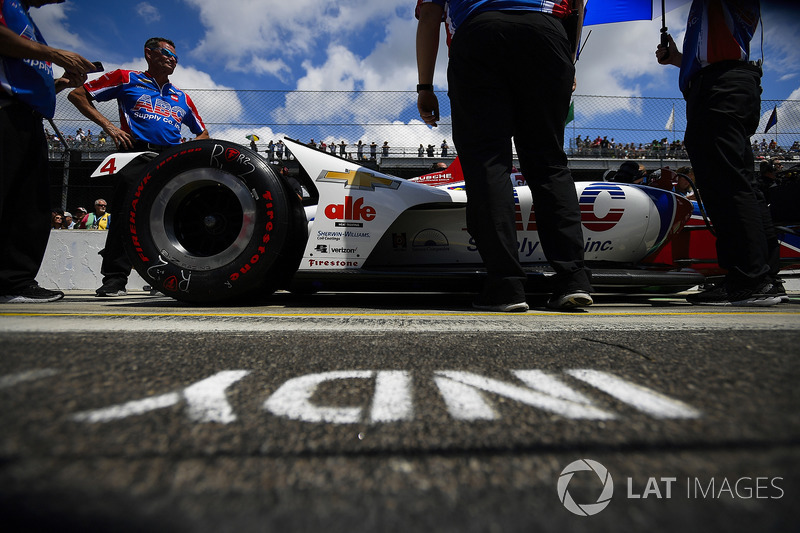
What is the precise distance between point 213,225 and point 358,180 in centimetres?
71

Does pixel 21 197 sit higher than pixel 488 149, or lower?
lower

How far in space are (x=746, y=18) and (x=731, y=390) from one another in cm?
248

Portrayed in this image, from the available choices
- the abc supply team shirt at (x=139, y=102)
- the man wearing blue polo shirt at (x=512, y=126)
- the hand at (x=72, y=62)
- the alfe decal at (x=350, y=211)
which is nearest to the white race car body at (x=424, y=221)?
the alfe decal at (x=350, y=211)

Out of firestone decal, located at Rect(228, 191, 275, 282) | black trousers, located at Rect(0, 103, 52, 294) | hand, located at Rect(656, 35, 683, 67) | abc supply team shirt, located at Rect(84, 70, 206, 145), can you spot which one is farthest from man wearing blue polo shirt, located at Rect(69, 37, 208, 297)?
hand, located at Rect(656, 35, 683, 67)

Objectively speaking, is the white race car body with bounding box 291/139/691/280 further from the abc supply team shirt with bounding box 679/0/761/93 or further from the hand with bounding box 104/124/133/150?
the hand with bounding box 104/124/133/150

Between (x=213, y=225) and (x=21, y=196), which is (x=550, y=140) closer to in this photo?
(x=213, y=225)

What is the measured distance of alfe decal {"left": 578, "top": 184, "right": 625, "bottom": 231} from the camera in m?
2.20

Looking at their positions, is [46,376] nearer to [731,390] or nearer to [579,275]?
[731,390]

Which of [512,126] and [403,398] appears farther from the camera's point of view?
[512,126]

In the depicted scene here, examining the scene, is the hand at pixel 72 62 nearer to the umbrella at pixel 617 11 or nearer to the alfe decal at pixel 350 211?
the alfe decal at pixel 350 211

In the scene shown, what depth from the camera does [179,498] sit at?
Answer: 30 centimetres

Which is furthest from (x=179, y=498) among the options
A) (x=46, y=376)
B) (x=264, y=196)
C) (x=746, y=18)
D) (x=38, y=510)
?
(x=746, y=18)

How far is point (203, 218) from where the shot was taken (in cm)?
192

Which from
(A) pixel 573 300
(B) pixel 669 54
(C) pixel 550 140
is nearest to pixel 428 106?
(C) pixel 550 140
